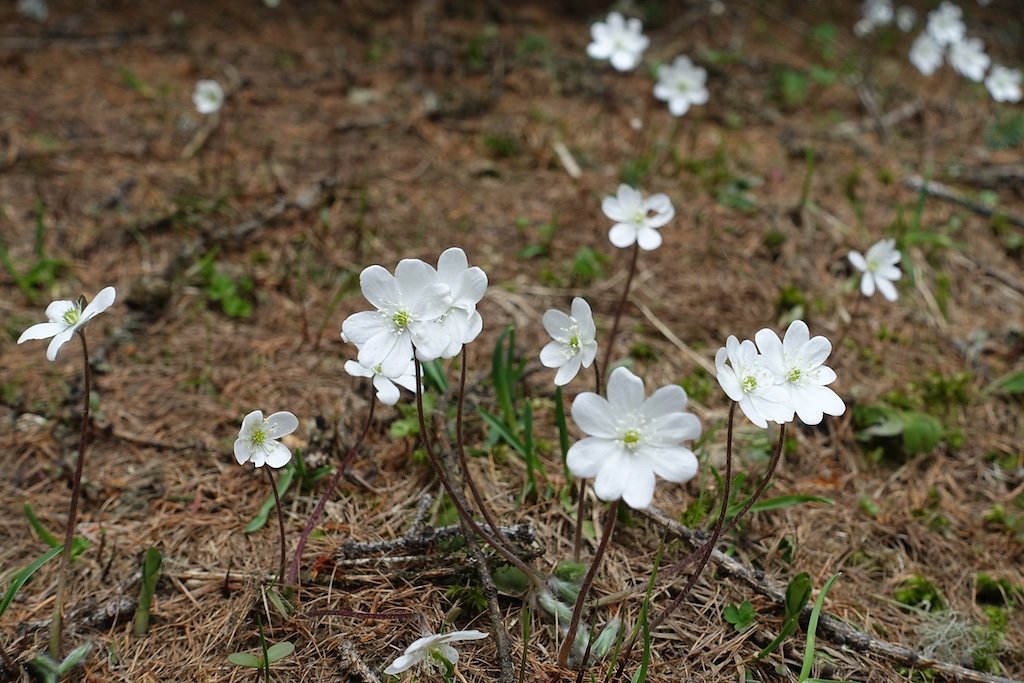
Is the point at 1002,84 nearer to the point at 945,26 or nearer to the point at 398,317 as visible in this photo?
the point at 945,26

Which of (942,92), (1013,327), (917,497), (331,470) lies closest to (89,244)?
(331,470)

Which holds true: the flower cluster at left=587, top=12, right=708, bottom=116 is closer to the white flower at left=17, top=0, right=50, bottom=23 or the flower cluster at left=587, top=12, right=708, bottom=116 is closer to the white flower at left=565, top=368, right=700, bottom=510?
the white flower at left=565, top=368, right=700, bottom=510

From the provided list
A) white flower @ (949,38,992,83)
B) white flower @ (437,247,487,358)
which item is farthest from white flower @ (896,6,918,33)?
white flower @ (437,247,487,358)

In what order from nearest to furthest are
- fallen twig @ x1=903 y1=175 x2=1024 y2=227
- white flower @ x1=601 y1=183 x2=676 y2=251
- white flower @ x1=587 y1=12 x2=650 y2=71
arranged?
1. white flower @ x1=601 y1=183 x2=676 y2=251
2. fallen twig @ x1=903 y1=175 x2=1024 y2=227
3. white flower @ x1=587 y1=12 x2=650 y2=71

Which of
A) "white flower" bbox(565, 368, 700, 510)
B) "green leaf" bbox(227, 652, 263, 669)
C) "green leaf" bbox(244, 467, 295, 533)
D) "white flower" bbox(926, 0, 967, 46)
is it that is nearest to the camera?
"white flower" bbox(565, 368, 700, 510)

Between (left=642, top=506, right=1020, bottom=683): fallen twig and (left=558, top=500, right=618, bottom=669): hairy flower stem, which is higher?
(left=558, top=500, right=618, bottom=669): hairy flower stem

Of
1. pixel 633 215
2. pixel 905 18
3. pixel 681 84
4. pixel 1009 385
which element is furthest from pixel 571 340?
pixel 905 18
